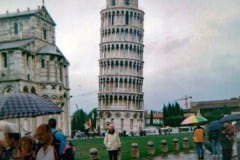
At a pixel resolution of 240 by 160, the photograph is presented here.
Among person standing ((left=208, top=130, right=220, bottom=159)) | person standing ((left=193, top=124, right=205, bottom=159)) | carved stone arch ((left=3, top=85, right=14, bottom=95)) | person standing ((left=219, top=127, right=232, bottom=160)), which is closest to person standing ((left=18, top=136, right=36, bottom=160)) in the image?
person standing ((left=219, top=127, right=232, bottom=160))

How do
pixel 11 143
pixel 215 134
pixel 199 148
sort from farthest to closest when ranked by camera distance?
pixel 199 148 → pixel 215 134 → pixel 11 143

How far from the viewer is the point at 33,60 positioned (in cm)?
5056

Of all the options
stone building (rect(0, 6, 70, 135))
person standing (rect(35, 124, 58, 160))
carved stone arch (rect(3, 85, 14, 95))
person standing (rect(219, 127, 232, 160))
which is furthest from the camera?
stone building (rect(0, 6, 70, 135))

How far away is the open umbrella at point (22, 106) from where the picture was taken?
8656 mm

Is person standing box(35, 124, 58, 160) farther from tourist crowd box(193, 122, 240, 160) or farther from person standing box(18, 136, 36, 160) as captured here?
tourist crowd box(193, 122, 240, 160)

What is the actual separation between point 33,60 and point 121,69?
3233 cm

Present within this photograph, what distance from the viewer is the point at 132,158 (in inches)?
781

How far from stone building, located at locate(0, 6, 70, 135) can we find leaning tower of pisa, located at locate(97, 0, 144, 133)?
85.9ft

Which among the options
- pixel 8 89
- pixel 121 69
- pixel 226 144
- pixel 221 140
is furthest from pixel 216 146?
pixel 121 69

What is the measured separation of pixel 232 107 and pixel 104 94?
37.2 m

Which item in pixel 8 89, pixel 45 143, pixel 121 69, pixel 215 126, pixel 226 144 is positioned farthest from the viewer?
pixel 121 69

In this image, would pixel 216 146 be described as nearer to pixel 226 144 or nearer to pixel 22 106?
pixel 226 144

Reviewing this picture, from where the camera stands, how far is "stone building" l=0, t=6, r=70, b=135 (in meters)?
47.7

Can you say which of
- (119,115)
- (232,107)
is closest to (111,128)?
(119,115)
